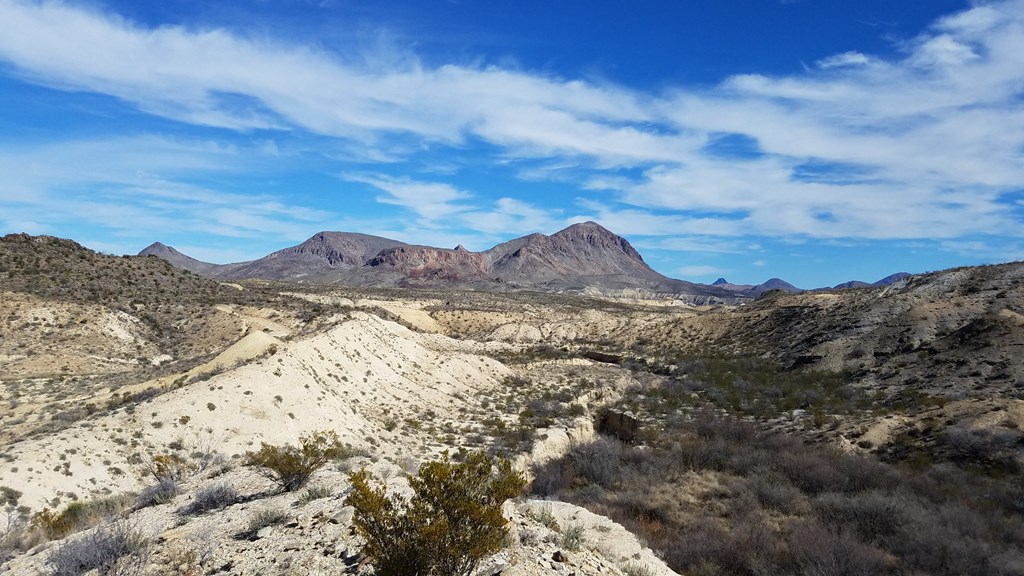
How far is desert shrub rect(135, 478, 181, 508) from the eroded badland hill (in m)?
0.11

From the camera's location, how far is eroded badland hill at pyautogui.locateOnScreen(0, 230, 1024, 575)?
325 inches

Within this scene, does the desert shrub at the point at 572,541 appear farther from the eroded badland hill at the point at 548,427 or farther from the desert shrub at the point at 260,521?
the desert shrub at the point at 260,521

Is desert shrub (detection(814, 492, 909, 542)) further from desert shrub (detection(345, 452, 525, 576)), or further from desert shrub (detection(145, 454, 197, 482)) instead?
desert shrub (detection(145, 454, 197, 482))

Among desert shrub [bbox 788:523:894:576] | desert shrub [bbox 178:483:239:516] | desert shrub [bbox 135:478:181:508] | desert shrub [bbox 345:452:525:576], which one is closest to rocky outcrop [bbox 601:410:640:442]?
desert shrub [bbox 788:523:894:576]

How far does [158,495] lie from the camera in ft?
30.9

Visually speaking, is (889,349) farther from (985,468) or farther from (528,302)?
(528,302)

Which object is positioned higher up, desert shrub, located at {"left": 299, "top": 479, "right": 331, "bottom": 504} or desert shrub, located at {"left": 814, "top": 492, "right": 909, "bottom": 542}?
desert shrub, located at {"left": 299, "top": 479, "right": 331, "bottom": 504}

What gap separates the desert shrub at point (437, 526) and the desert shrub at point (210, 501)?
469 centimetres

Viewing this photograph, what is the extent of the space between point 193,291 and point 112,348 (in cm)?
1489

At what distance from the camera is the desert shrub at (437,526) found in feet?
16.7

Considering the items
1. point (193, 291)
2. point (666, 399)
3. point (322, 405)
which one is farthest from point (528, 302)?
point (322, 405)

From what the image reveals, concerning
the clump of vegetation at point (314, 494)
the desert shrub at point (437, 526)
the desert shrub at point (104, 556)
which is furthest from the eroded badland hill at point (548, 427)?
the desert shrub at point (437, 526)

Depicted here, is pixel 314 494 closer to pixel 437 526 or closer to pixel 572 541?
pixel 572 541

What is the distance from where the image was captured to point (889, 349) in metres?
A: 29.1
